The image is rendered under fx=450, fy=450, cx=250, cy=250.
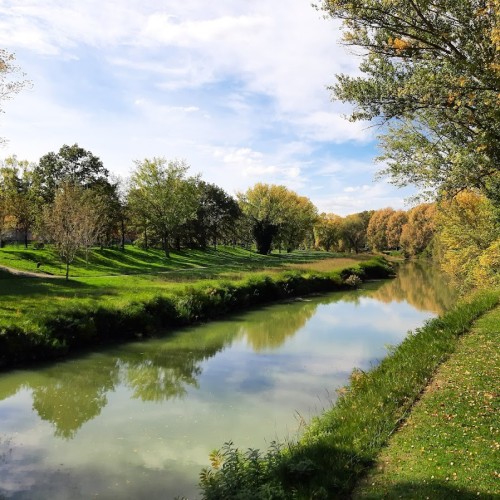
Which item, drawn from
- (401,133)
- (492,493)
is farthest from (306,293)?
(492,493)

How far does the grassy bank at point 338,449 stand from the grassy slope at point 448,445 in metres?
0.26

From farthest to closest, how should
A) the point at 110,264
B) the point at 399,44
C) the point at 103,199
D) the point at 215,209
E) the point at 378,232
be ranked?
the point at 378,232, the point at 215,209, the point at 103,199, the point at 110,264, the point at 399,44

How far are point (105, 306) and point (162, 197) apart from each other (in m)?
31.2

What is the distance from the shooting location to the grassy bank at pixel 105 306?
15203 millimetres

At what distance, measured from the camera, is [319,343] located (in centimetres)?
1988

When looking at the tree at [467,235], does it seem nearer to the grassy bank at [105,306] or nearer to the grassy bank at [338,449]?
the grassy bank at [105,306]

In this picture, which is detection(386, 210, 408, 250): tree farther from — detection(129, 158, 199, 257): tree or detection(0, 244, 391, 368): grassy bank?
detection(0, 244, 391, 368): grassy bank

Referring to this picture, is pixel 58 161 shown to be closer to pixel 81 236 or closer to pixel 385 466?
pixel 81 236

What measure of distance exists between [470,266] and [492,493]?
922 inches

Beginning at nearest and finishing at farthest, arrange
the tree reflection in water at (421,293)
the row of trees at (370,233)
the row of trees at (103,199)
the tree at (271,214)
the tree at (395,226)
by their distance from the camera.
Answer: the tree reflection in water at (421,293)
the row of trees at (103,199)
the tree at (271,214)
the row of trees at (370,233)
the tree at (395,226)

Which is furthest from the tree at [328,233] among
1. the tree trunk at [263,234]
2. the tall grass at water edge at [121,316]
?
the tall grass at water edge at [121,316]

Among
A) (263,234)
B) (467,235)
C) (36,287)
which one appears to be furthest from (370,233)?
(36,287)

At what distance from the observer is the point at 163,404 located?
484 inches

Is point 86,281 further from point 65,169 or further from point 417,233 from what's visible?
point 417,233
